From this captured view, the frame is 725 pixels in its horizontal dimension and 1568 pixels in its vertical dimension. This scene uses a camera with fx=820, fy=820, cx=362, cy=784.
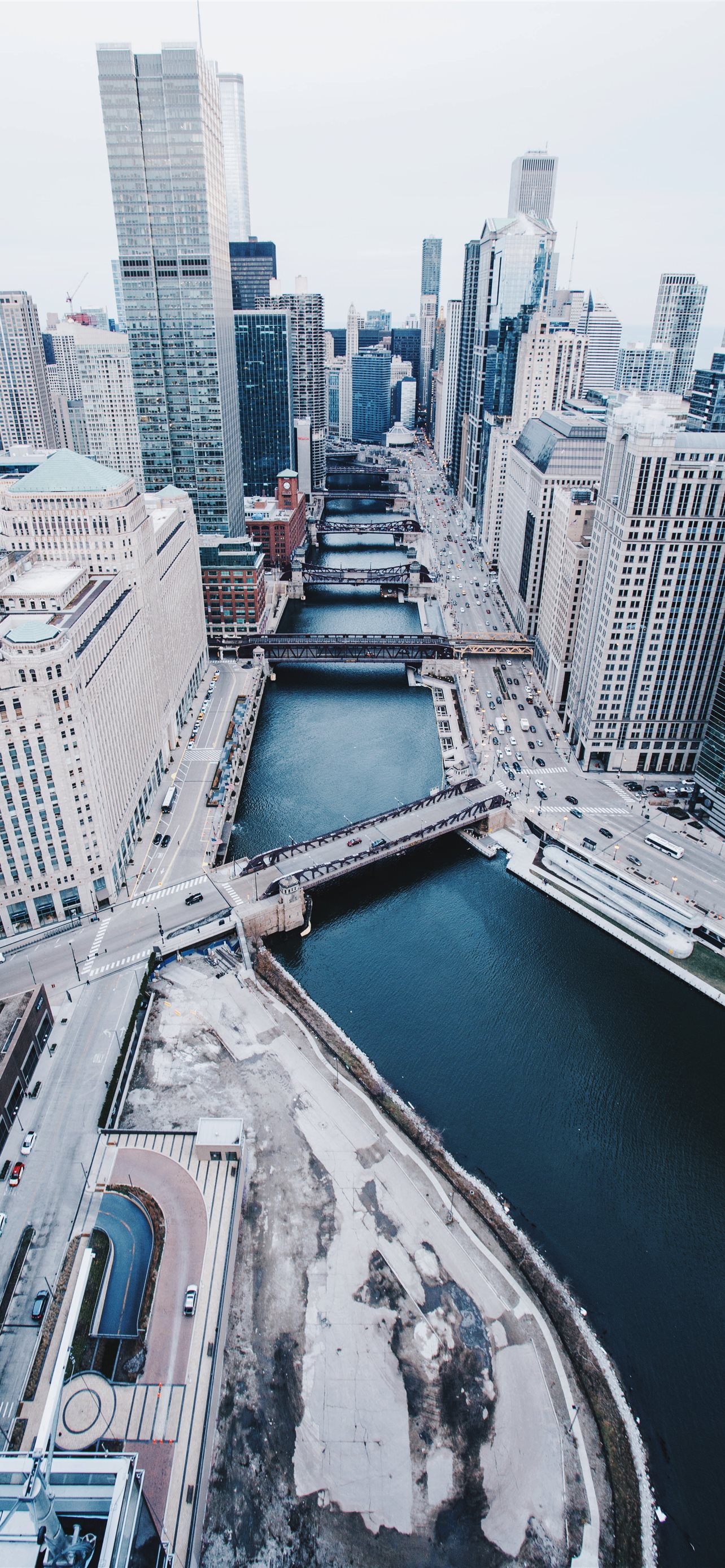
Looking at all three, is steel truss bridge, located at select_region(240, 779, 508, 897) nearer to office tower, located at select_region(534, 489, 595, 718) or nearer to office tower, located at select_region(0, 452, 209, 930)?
office tower, located at select_region(0, 452, 209, 930)

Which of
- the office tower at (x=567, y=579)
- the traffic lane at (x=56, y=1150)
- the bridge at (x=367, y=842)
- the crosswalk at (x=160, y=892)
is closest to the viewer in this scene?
the traffic lane at (x=56, y=1150)

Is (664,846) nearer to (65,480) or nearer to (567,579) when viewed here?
(567,579)

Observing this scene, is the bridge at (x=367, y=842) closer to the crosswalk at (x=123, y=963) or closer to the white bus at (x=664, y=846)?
the crosswalk at (x=123, y=963)

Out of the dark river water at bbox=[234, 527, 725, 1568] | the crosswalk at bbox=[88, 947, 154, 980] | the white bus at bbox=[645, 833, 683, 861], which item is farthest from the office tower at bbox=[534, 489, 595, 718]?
the crosswalk at bbox=[88, 947, 154, 980]

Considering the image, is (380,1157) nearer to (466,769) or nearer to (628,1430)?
(628,1430)

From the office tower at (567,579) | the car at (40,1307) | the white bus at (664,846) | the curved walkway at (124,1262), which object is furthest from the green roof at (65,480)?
the car at (40,1307)

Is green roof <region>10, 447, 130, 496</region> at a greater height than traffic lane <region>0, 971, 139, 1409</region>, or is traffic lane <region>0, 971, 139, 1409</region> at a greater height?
green roof <region>10, 447, 130, 496</region>
